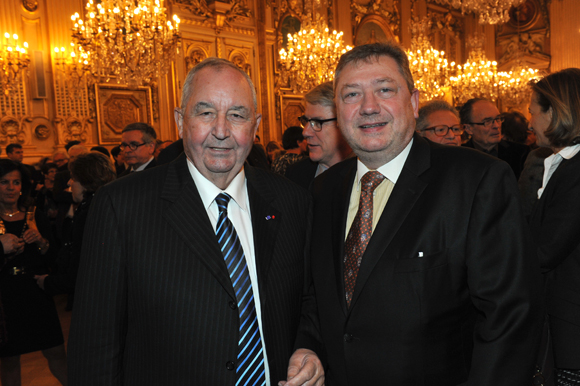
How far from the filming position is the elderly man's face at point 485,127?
4070mm

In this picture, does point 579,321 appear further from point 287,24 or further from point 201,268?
point 287,24

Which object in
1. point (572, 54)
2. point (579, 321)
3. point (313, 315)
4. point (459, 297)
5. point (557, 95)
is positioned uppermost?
point (572, 54)

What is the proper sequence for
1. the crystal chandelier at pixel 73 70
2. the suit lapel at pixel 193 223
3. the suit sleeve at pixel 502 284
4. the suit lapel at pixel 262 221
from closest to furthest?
1. the suit sleeve at pixel 502 284
2. the suit lapel at pixel 193 223
3. the suit lapel at pixel 262 221
4. the crystal chandelier at pixel 73 70

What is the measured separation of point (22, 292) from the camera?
3297 millimetres

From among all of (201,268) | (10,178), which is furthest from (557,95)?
(10,178)

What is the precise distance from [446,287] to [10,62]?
8404 mm

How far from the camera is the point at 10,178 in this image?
11.1ft

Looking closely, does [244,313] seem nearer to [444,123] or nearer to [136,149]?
[444,123]

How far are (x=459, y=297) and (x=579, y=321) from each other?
1.02m

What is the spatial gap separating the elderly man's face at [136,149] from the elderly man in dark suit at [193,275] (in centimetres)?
307

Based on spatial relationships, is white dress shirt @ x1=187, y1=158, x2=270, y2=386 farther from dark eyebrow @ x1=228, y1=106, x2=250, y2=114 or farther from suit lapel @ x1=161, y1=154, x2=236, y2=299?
dark eyebrow @ x1=228, y1=106, x2=250, y2=114

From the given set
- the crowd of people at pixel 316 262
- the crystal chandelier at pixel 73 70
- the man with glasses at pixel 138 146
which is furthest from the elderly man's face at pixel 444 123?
the crystal chandelier at pixel 73 70

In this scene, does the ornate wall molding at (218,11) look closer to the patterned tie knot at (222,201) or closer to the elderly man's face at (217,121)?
the elderly man's face at (217,121)

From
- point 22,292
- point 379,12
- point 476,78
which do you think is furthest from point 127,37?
point 476,78
